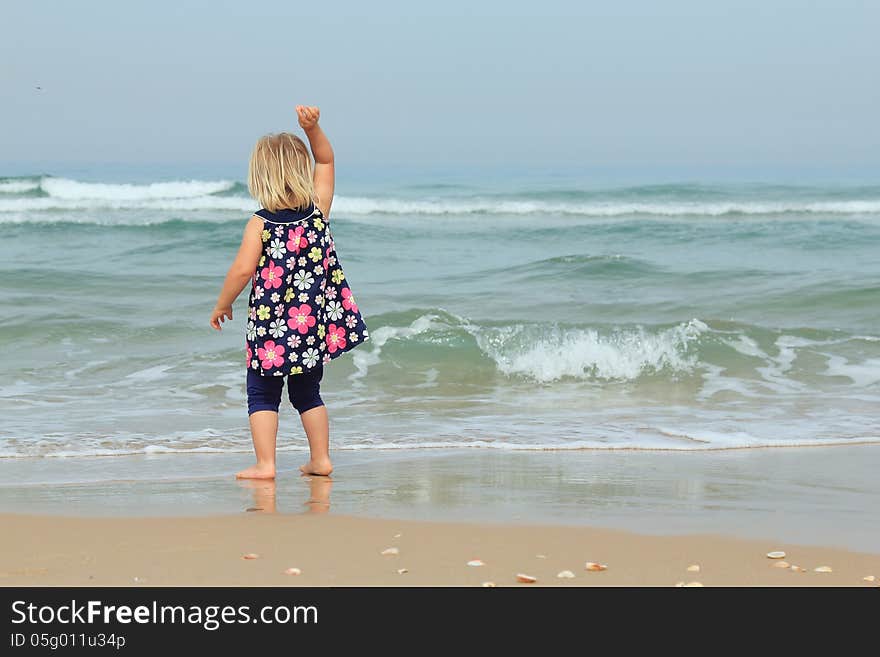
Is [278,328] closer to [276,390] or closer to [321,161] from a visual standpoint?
[276,390]

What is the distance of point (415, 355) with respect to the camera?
830cm

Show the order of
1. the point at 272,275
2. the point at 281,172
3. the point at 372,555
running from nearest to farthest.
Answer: the point at 372,555
the point at 281,172
the point at 272,275

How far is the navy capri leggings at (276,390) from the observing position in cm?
455

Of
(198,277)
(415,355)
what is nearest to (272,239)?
(415,355)

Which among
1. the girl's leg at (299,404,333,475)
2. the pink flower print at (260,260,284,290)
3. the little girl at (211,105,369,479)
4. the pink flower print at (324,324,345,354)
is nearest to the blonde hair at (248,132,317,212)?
the little girl at (211,105,369,479)

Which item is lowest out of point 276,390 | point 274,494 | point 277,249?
point 274,494

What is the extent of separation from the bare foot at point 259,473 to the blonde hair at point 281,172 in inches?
42.9

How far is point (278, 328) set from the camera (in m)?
4.34

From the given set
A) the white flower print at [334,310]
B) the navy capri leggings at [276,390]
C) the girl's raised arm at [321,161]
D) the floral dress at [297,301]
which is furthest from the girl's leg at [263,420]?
the girl's raised arm at [321,161]

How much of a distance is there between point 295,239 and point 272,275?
6.6 inches

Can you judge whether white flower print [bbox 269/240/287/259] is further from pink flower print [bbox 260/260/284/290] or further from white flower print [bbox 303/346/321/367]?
white flower print [bbox 303/346/321/367]

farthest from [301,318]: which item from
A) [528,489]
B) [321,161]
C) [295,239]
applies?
[528,489]

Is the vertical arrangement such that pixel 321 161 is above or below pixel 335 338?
above
